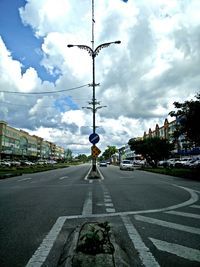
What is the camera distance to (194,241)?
17.9ft

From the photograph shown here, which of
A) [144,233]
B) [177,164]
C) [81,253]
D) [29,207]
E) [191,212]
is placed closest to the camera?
[81,253]

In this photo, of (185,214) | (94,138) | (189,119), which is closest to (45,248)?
(185,214)

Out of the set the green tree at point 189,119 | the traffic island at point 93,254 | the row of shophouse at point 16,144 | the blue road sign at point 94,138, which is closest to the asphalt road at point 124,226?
the traffic island at point 93,254

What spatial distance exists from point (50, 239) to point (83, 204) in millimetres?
4488

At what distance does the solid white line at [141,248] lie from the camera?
4301 mm

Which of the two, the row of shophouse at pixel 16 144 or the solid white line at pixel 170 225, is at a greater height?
the row of shophouse at pixel 16 144

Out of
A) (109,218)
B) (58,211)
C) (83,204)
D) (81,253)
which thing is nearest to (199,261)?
(81,253)

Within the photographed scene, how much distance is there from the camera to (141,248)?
4965mm

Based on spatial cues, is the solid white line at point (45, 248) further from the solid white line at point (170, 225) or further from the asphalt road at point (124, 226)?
the solid white line at point (170, 225)

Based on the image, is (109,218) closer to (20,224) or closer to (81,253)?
(20,224)

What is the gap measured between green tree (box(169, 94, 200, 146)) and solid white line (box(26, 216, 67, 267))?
2337 cm

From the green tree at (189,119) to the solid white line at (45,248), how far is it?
23.4 m

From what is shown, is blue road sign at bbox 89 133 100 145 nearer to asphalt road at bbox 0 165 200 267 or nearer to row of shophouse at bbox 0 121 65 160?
asphalt road at bbox 0 165 200 267

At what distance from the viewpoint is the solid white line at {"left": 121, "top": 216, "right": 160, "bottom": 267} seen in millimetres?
4301
